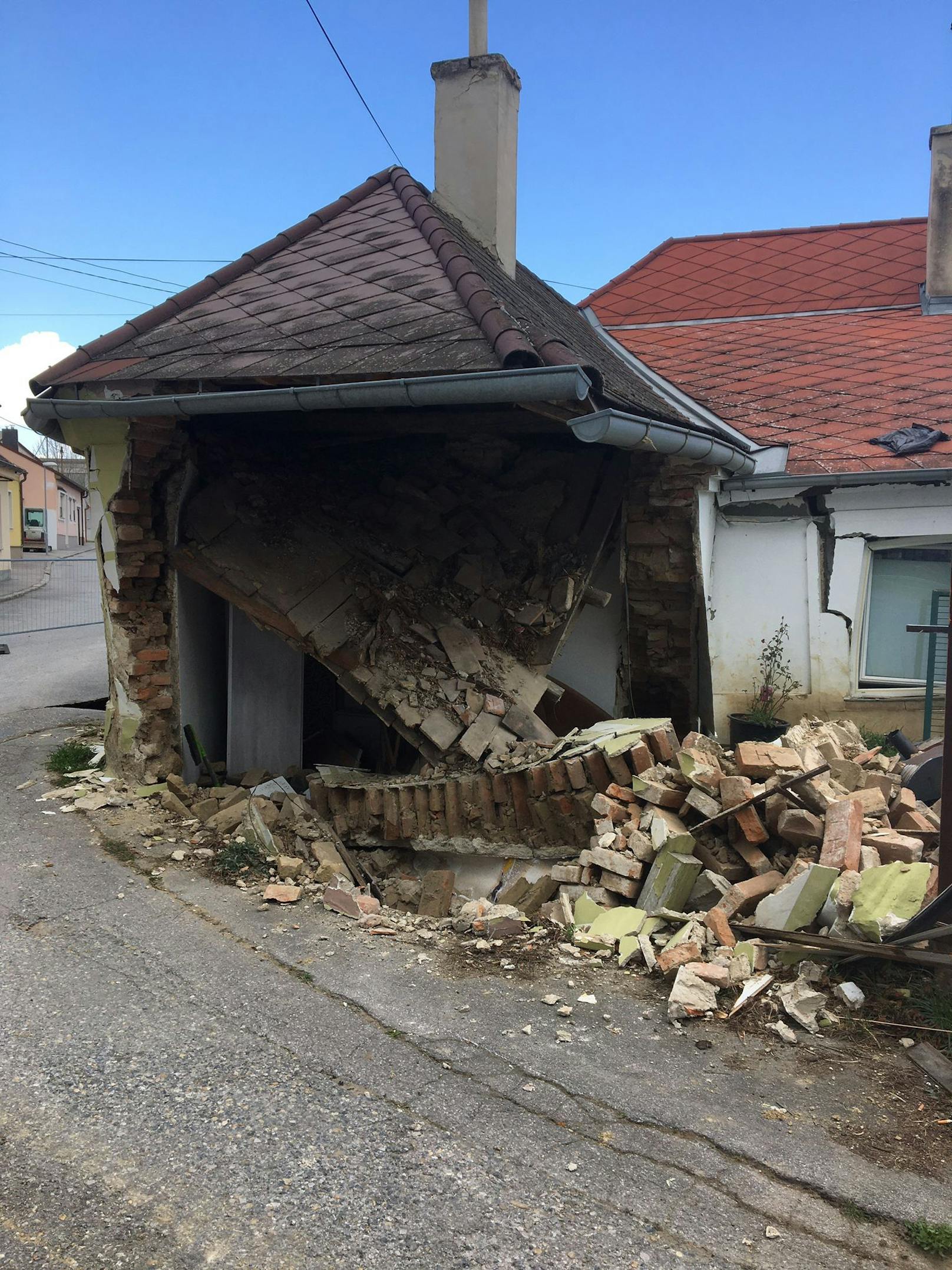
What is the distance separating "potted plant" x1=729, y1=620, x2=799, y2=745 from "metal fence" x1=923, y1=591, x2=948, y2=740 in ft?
3.44

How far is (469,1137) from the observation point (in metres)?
2.70

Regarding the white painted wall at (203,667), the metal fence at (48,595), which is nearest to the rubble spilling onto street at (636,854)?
the white painted wall at (203,667)

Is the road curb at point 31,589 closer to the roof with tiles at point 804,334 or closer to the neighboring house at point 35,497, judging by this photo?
the neighboring house at point 35,497

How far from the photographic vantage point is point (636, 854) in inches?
179

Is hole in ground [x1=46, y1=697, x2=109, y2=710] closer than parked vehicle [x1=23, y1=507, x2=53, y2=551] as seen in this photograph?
Yes

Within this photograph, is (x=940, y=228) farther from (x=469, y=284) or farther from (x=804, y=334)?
(x=469, y=284)

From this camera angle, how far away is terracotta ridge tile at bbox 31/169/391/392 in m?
5.75

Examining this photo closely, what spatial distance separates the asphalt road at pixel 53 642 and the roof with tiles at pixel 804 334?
7.55 meters

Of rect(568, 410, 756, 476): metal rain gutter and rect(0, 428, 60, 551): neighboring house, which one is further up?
rect(0, 428, 60, 551): neighboring house

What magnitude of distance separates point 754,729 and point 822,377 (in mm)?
3715

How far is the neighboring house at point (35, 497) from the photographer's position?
127 feet

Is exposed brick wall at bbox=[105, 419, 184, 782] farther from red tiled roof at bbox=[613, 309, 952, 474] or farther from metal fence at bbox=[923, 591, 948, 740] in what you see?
metal fence at bbox=[923, 591, 948, 740]

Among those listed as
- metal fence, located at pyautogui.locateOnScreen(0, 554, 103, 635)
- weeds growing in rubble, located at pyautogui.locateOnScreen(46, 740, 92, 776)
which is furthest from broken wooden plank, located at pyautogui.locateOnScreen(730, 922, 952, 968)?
metal fence, located at pyautogui.locateOnScreen(0, 554, 103, 635)

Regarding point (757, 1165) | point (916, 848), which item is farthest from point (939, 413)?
point (757, 1165)
